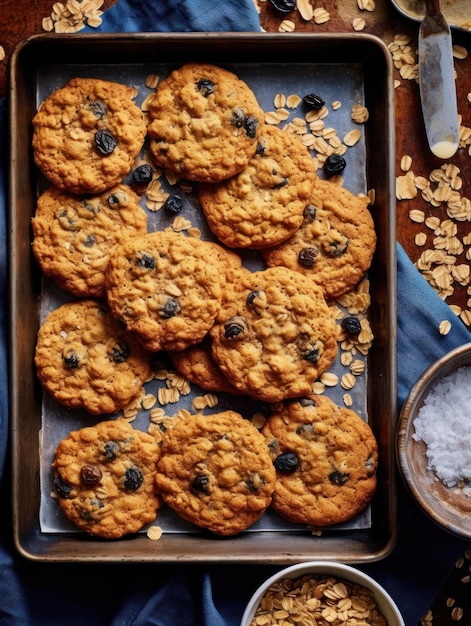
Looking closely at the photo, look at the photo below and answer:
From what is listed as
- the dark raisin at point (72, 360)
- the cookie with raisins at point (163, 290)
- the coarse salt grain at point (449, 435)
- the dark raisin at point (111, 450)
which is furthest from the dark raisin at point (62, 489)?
the coarse salt grain at point (449, 435)

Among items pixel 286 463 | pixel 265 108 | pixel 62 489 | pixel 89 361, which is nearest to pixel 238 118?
pixel 265 108

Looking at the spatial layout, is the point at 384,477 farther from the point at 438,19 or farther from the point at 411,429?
the point at 438,19

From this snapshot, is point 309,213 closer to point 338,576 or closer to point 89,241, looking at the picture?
point 89,241

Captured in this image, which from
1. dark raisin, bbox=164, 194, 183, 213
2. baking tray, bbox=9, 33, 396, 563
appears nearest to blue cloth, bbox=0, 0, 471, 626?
baking tray, bbox=9, 33, 396, 563

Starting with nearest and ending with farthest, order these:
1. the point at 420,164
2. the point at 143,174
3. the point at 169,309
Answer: the point at 169,309 → the point at 143,174 → the point at 420,164

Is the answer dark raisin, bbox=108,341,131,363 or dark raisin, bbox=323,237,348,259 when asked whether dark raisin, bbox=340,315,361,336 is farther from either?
dark raisin, bbox=108,341,131,363
